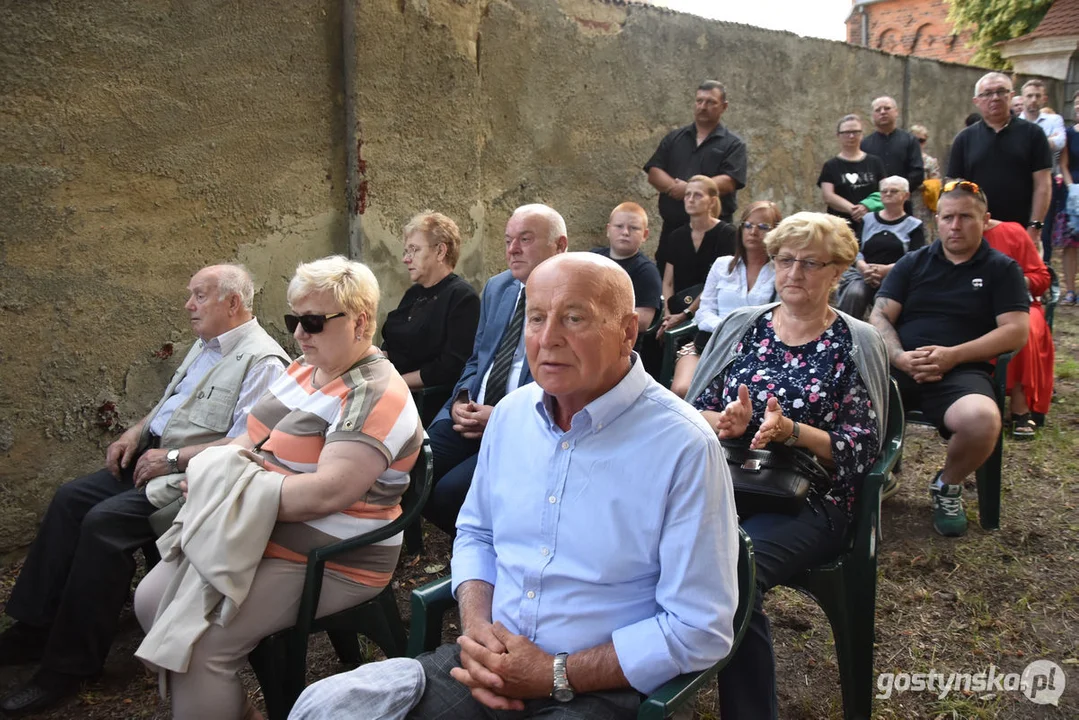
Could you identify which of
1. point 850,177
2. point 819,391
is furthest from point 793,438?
point 850,177

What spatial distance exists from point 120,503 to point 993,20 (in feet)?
68.3

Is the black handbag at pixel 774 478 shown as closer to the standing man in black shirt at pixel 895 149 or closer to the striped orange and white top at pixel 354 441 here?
the striped orange and white top at pixel 354 441

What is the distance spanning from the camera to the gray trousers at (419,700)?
66.2 inches

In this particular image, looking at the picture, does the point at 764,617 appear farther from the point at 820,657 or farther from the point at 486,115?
the point at 486,115

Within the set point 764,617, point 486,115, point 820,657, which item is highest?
point 486,115

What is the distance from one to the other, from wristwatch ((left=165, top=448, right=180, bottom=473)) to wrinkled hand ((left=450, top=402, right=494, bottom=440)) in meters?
1.05

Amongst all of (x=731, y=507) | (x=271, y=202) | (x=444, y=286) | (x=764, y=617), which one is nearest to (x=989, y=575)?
(x=764, y=617)

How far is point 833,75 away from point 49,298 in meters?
7.17

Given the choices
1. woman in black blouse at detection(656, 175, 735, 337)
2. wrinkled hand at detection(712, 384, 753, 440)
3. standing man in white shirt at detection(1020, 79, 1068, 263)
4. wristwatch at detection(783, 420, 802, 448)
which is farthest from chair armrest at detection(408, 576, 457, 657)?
standing man in white shirt at detection(1020, 79, 1068, 263)

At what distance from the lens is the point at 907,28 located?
981 inches

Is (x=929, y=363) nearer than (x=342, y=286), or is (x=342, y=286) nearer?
(x=342, y=286)

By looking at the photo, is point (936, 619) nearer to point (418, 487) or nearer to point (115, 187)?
point (418, 487)

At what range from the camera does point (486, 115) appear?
5.28 metres

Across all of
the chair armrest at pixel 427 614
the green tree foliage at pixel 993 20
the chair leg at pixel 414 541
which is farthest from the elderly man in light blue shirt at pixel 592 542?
the green tree foliage at pixel 993 20
